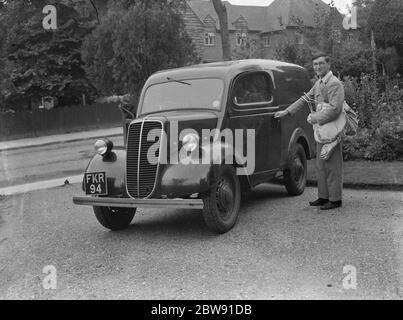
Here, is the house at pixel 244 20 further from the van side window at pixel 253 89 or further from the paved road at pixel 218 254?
the paved road at pixel 218 254

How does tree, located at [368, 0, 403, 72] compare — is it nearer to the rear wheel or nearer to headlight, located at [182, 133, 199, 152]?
the rear wheel

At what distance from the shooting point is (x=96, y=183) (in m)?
6.80

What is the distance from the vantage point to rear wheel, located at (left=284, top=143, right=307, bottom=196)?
28.1ft

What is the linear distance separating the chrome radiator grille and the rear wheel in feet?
9.29

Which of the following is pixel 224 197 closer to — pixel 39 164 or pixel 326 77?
pixel 326 77

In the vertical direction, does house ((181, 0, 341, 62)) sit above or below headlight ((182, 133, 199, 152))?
above

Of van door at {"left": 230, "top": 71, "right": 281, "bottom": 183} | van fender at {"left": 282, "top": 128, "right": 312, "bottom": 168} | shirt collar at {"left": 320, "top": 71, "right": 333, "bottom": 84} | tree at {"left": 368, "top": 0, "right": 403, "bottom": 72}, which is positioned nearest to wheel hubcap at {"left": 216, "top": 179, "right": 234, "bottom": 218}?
van door at {"left": 230, "top": 71, "right": 281, "bottom": 183}

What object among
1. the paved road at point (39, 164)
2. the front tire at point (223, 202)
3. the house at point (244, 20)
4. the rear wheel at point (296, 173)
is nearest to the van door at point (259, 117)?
the rear wheel at point (296, 173)

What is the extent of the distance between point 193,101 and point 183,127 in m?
0.90

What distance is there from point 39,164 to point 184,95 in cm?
1074

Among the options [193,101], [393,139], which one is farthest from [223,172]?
[393,139]

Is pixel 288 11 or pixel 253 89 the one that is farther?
pixel 288 11

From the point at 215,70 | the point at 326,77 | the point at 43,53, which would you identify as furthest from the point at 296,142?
the point at 43,53
